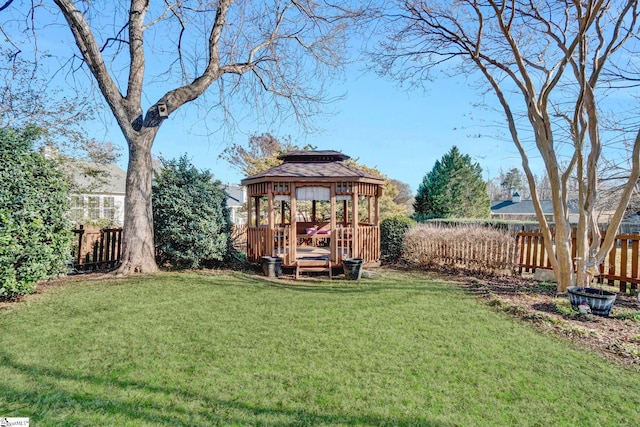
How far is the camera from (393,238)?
431 inches

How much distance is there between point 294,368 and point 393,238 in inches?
322

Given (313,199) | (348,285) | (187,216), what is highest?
(313,199)

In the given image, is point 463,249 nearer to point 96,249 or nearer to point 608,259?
point 608,259

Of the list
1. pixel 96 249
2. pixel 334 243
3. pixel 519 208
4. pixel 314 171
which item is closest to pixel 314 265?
pixel 334 243

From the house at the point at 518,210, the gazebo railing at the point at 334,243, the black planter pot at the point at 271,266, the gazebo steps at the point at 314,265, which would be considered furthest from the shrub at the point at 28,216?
the house at the point at 518,210

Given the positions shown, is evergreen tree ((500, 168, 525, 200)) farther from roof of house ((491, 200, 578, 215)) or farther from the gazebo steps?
the gazebo steps

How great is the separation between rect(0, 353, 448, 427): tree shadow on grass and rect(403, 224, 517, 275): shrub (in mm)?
7276

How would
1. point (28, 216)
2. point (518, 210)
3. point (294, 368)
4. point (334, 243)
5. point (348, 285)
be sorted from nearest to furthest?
point (294, 368) → point (28, 216) → point (348, 285) → point (334, 243) → point (518, 210)

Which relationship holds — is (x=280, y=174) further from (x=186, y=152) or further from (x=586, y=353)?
(x=586, y=353)

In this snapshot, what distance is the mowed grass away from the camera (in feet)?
8.17

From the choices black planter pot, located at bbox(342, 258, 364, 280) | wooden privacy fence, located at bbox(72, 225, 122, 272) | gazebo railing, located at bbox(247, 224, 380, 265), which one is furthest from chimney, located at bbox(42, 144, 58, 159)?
black planter pot, located at bbox(342, 258, 364, 280)

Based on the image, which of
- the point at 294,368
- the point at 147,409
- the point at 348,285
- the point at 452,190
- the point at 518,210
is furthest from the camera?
the point at 518,210

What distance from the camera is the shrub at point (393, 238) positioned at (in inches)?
428

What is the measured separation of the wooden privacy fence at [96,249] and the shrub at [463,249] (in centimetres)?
800
